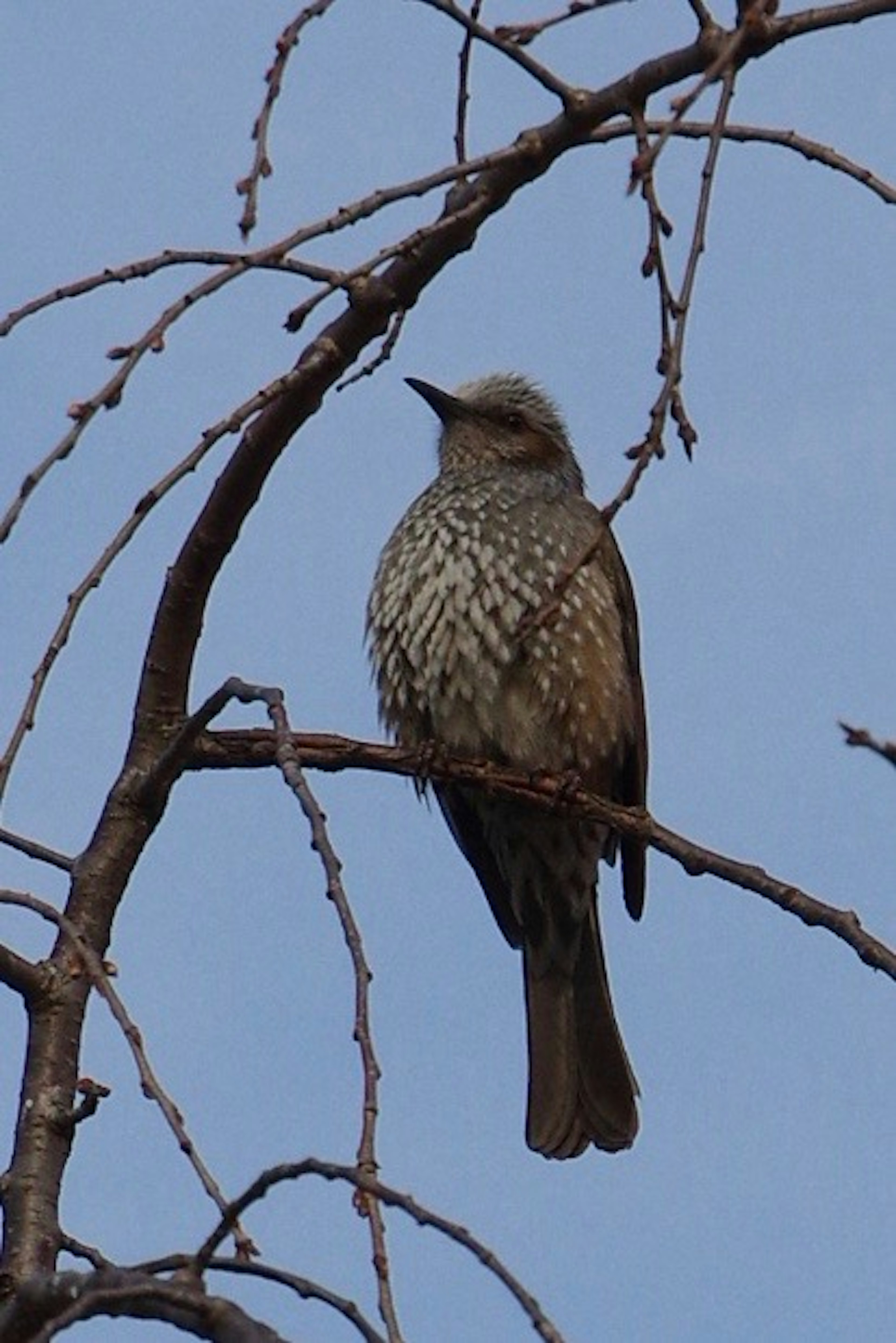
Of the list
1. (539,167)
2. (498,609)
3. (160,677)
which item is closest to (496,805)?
(498,609)

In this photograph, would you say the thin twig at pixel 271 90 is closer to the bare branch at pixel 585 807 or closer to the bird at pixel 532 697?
the bare branch at pixel 585 807

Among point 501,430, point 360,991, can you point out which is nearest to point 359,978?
point 360,991

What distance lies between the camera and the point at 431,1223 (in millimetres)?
2387

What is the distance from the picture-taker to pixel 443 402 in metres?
7.39

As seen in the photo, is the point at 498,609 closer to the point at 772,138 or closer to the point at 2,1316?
the point at 772,138

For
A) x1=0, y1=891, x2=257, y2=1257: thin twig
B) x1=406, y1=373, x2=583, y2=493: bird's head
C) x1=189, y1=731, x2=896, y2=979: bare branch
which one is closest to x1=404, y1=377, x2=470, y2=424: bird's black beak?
x1=406, y1=373, x2=583, y2=493: bird's head

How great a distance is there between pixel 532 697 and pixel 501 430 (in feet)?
4.46

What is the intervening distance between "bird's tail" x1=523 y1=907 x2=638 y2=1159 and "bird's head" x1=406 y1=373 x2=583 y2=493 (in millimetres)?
1357

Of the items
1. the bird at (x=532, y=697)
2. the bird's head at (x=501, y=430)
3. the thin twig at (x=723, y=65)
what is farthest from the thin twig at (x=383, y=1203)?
the bird's head at (x=501, y=430)

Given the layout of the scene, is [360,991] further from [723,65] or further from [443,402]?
[443,402]

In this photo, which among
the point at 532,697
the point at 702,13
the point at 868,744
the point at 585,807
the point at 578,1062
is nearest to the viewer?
the point at 868,744

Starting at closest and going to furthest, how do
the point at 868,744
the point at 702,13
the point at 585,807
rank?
the point at 868,744 → the point at 702,13 → the point at 585,807

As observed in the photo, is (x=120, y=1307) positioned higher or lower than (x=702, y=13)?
lower

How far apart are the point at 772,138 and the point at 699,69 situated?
22 centimetres
